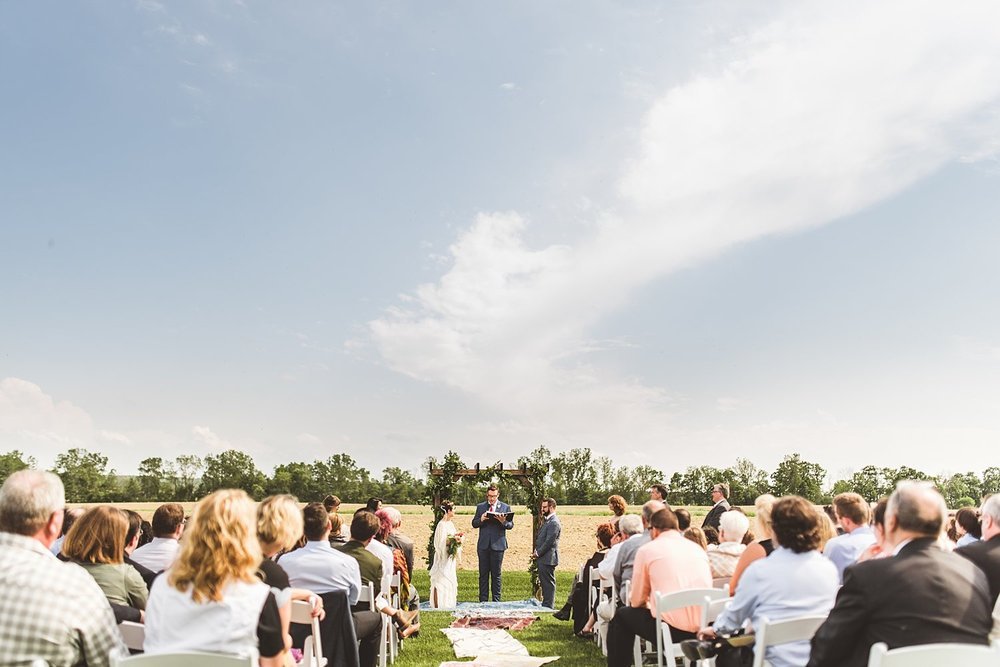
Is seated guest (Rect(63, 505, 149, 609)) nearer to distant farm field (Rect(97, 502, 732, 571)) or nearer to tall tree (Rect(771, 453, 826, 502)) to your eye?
distant farm field (Rect(97, 502, 732, 571))

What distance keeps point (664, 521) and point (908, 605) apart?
2.95 metres

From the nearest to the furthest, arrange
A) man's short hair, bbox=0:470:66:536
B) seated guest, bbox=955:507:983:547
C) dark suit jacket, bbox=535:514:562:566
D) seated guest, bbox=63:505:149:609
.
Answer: man's short hair, bbox=0:470:66:536 → seated guest, bbox=63:505:149:609 → seated guest, bbox=955:507:983:547 → dark suit jacket, bbox=535:514:562:566

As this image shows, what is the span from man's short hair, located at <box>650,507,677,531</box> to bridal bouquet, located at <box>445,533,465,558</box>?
7.97m

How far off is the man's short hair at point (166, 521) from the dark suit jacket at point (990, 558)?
5985 mm

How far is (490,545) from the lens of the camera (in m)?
13.8

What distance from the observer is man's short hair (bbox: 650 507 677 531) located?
6.31 metres

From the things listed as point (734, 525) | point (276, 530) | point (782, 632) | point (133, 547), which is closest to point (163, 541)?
point (133, 547)

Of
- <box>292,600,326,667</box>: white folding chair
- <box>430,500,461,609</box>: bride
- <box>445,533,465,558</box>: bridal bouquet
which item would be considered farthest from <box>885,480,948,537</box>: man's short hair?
<box>430,500,461,609</box>: bride

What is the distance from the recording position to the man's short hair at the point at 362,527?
22.2ft

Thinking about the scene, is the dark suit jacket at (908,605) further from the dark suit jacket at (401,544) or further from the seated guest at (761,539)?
the dark suit jacket at (401,544)

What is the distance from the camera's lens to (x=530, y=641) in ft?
32.3

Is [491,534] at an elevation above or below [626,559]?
below

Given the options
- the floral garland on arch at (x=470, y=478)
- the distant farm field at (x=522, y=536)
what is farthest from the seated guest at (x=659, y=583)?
the distant farm field at (x=522, y=536)

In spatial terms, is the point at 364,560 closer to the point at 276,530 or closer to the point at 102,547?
the point at 276,530
